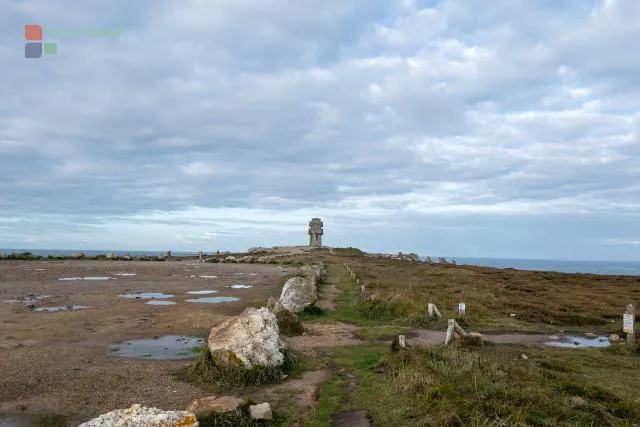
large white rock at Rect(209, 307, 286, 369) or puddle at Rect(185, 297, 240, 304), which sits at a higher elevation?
large white rock at Rect(209, 307, 286, 369)

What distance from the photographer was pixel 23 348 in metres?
13.6

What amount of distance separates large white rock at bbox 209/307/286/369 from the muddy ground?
1.25m

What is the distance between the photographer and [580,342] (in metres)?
17.9

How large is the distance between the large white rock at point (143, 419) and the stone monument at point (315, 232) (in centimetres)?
9462

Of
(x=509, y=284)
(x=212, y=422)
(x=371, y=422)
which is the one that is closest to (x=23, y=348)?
(x=212, y=422)

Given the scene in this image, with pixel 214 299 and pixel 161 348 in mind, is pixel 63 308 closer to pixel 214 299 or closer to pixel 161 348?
pixel 214 299

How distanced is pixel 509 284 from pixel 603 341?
21912 millimetres

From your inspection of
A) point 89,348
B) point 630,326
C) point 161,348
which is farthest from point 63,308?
point 630,326

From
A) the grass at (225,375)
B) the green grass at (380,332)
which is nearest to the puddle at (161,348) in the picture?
the grass at (225,375)

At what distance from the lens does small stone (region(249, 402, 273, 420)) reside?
28.4ft

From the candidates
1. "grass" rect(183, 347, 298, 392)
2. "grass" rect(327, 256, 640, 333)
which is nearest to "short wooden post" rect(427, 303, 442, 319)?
"grass" rect(327, 256, 640, 333)

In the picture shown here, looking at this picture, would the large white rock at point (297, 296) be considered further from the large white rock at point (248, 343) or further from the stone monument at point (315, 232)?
the stone monument at point (315, 232)

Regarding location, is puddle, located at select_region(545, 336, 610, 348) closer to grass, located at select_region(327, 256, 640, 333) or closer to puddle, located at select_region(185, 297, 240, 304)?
grass, located at select_region(327, 256, 640, 333)

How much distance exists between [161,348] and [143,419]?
7.82 meters
